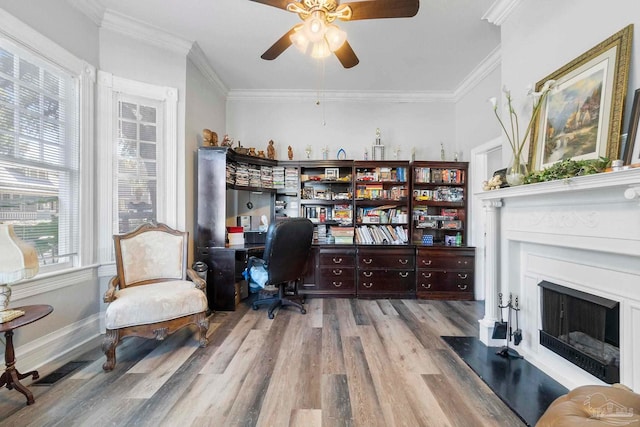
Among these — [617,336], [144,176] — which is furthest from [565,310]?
[144,176]

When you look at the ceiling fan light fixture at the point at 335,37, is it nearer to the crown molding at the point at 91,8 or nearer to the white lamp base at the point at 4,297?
the crown molding at the point at 91,8

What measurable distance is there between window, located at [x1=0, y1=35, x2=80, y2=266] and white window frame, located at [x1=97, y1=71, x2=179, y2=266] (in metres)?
0.19

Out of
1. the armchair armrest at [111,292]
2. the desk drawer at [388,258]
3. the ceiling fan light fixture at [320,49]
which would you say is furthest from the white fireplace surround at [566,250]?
the armchair armrest at [111,292]

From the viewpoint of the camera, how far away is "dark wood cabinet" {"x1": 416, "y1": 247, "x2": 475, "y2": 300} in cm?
335

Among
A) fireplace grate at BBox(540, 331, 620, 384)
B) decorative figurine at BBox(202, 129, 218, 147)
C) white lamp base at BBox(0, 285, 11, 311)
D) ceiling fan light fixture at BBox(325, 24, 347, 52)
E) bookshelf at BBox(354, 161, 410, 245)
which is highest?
ceiling fan light fixture at BBox(325, 24, 347, 52)

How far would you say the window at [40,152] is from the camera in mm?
1746

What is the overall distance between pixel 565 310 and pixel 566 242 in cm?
48

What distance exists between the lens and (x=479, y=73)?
3143mm

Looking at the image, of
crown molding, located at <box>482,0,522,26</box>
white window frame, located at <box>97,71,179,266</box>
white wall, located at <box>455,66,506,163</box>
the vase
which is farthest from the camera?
white wall, located at <box>455,66,506,163</box>

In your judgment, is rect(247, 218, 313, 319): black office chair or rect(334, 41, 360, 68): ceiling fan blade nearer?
rect(334, 41, 360, 68): ceiling fan blade

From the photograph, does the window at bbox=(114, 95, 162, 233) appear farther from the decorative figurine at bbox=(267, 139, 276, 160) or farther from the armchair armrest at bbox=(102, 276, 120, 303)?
the decorative figurine at bbox=(267, 139, 276, 160)

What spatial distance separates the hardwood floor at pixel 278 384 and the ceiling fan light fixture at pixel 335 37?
2279mm

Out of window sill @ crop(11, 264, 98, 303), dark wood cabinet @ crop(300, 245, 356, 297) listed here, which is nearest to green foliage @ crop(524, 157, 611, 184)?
dark wood cabinet @ crop(300, 245, 356, 297)

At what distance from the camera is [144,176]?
260 cm
